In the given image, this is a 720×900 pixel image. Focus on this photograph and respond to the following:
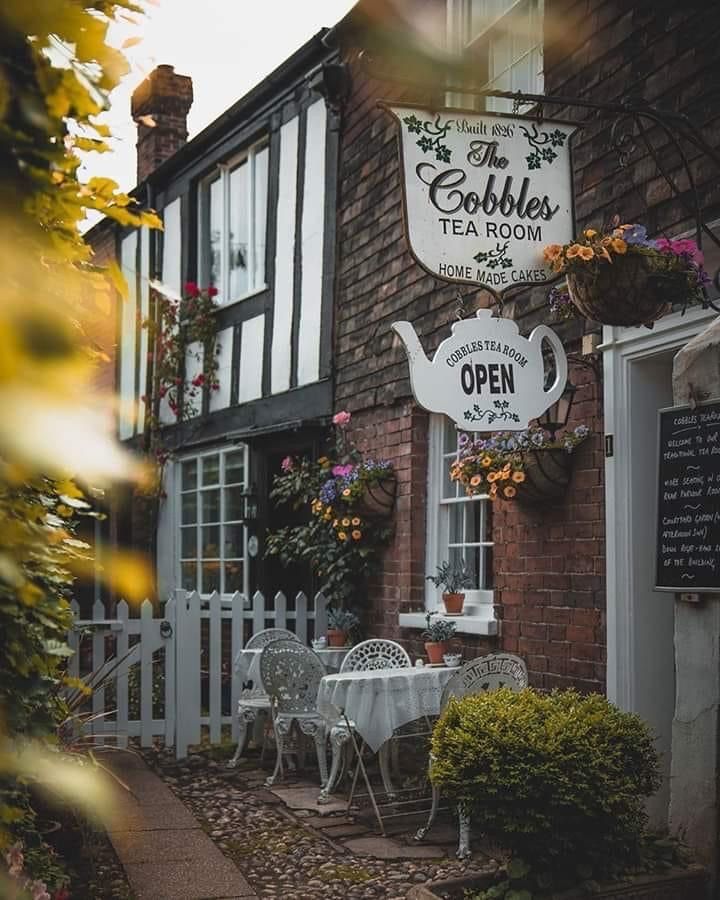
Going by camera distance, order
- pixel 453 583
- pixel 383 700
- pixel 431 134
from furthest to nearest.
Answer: pixel 453 583 → pixel 383 700 → pixel 431 134

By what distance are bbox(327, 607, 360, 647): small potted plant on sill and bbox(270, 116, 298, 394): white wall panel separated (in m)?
2.49

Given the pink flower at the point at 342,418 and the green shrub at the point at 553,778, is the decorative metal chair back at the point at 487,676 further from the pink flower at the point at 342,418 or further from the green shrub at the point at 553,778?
the pink flower at the point at 342,418

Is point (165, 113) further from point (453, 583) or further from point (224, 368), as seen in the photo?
point (453, 583)

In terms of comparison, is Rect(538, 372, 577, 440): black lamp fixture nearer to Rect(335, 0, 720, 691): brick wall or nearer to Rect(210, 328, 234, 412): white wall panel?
Rect(335, 0, 720, 691): brick wall

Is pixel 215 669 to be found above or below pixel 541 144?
below

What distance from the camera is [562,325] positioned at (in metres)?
6.04

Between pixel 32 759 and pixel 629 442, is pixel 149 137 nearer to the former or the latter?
pixel 629 442

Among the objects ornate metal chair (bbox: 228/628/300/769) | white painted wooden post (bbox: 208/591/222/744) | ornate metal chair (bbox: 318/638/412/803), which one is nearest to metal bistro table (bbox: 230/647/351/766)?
ornate metal chair (bbox: 228/628/300/769)

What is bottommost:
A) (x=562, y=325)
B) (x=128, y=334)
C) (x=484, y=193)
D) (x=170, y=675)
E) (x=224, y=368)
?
(x=170, y=675)

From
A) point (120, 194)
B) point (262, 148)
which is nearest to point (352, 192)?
point (262, 148)

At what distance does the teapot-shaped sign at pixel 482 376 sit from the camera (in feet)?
15.5

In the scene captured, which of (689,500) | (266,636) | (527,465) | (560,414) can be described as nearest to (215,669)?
(266,636)

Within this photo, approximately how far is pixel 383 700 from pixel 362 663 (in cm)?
123

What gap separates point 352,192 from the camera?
8922 millimetres
